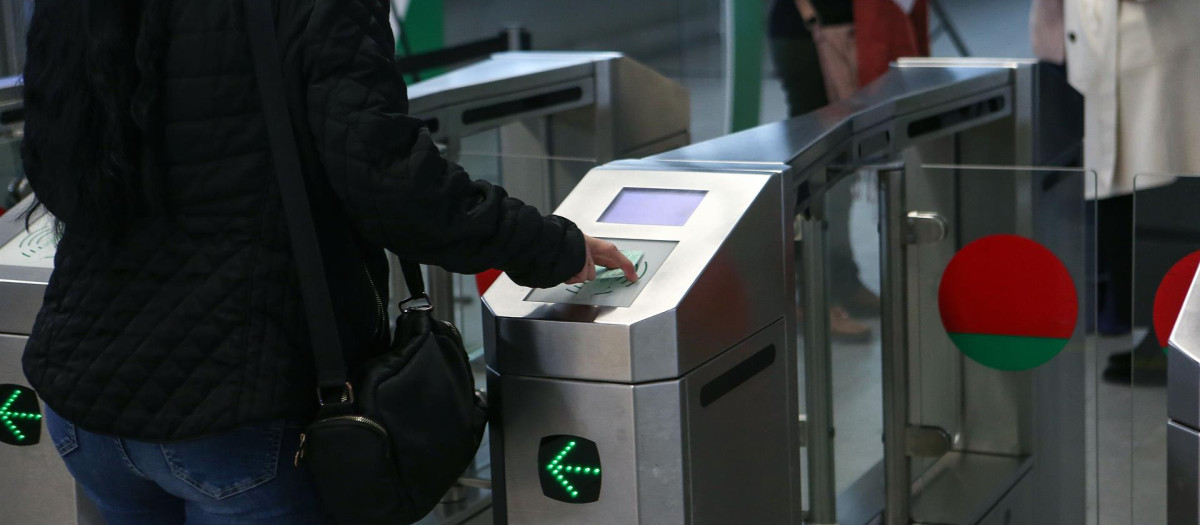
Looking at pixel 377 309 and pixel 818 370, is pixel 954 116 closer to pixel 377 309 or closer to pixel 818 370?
pixel 818 370

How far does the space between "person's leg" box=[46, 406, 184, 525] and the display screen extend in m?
0.58

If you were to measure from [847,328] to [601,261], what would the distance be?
4.82ft

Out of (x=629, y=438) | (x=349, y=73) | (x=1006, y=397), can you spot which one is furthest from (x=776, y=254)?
(x=1006, y=397)

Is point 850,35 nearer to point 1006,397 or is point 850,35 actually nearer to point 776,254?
point 1006,397

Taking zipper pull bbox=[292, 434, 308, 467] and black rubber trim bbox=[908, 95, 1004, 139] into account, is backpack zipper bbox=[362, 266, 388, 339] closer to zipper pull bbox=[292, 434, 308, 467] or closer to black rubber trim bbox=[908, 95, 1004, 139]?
zipper pull bbox=[292, 434, 308, 467]

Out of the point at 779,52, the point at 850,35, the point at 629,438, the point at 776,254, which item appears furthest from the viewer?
the point at 779,52

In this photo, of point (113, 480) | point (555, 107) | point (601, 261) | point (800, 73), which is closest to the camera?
point (113, 480)

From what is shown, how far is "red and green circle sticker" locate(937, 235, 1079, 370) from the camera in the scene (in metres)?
2.15

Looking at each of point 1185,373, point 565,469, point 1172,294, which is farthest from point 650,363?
point 1172,294

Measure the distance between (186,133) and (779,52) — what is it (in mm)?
3702

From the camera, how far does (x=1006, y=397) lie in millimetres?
2457

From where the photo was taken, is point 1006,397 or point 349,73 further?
point 1006,397

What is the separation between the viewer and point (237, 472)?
128 cm

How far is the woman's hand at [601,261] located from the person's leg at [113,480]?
0.46m
